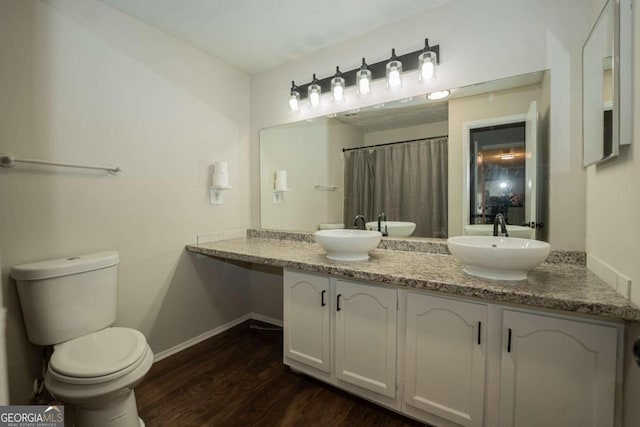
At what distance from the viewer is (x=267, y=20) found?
1870mm

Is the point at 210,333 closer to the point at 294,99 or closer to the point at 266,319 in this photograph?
the point at 266,319

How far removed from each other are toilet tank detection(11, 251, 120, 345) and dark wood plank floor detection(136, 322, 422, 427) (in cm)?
55

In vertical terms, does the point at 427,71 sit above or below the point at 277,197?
above

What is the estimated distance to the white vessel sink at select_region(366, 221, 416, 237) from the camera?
6.40 feet

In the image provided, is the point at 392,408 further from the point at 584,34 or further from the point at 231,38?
the point at 231,38

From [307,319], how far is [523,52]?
1892 millimetres

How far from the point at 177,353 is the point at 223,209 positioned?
114 centimetres

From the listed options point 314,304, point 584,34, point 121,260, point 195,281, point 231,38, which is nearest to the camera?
point 584,34

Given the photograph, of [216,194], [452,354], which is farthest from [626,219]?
[216,194]

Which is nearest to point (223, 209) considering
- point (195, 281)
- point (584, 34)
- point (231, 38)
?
point (195, 281)

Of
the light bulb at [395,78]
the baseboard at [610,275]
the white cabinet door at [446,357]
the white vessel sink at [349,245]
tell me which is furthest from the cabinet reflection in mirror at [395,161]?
the white cabinet door at [446,357]

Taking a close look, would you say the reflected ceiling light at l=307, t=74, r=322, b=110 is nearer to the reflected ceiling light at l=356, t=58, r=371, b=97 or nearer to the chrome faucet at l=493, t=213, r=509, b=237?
the reflected ceiling light at l=356, t=58, r=371, b=97

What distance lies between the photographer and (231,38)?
6.80 feet

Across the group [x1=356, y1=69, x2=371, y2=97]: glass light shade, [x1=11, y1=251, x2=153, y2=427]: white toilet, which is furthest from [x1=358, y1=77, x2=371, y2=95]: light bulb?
[x1=11, y1=251, x2=153, y2=427]: white toilet
